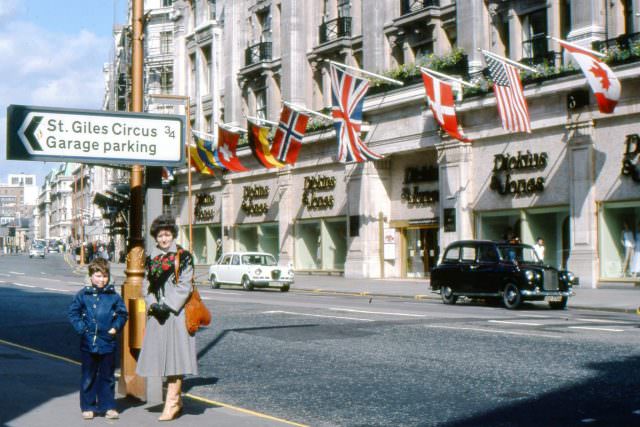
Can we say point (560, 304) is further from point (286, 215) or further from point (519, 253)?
point (286, 215)

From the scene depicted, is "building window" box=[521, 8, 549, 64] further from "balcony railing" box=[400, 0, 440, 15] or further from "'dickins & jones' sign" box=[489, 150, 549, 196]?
"balcony railing" box=[400, 0, 440, 15]

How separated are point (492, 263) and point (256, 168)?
1042 inches

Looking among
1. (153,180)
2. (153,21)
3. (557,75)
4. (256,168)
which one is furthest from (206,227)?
(153,180)

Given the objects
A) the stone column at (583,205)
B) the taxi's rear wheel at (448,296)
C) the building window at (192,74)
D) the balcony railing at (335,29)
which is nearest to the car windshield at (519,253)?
the taxi's rear wheel at (448,296)

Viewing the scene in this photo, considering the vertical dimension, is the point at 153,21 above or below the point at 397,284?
above

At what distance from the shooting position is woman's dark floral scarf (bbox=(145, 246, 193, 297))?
25.2ft

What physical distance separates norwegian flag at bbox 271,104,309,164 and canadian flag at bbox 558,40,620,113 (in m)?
14.0

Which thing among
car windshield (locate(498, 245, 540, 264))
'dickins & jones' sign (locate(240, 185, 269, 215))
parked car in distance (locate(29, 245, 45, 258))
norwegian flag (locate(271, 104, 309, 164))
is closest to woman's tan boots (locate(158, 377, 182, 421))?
car windshield (locate(498, 245, 540, 264))

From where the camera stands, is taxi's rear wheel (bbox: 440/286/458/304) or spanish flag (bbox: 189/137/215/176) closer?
taxi's rear wheel (bbox: 440/286/458/304)

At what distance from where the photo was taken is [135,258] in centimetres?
869

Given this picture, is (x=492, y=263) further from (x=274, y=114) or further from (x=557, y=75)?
(x=274, y=114)

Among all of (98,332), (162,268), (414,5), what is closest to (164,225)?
(162,268)

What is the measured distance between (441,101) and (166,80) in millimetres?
40157

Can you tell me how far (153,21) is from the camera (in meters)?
71.4
